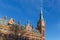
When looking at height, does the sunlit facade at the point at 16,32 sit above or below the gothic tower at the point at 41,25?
below

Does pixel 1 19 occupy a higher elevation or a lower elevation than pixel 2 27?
higher

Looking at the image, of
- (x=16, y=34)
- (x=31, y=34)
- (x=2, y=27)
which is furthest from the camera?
(x=31, y=34)

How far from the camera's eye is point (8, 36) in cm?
6303

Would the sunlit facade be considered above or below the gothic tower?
below

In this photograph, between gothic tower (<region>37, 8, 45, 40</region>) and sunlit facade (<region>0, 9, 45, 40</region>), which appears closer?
sunlit facade (<region>0, 9, 45, 40</region>)

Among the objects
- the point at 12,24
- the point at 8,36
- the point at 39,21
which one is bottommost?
the point at 8,36

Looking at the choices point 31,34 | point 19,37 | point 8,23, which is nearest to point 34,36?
point 31,34

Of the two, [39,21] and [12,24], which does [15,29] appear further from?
[39,21]

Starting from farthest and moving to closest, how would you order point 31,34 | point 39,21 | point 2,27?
point 39,21
point 31,34
point 2,27

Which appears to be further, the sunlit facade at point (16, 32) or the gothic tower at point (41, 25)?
the gothic tower at point (41, 25)

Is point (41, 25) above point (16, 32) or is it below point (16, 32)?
above

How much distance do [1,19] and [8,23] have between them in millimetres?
3300

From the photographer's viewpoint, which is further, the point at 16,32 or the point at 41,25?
A: the point at 41,25

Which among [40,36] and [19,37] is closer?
[19,37]
